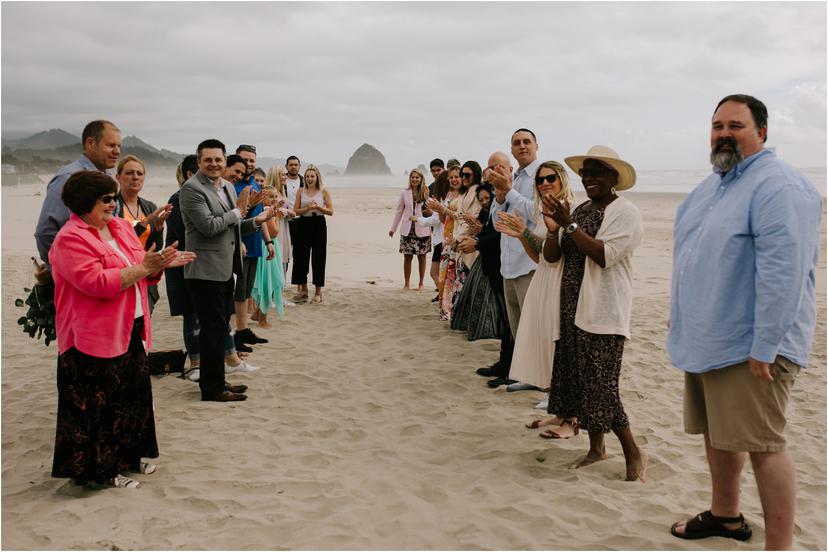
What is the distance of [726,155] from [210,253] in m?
3.69

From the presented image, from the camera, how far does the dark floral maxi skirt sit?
3506mm

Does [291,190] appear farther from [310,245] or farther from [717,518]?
[717,518]

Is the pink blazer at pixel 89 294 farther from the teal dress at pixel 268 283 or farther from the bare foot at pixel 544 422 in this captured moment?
the teal dress at pixel 268 283

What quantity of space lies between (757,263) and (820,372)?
14.1ft

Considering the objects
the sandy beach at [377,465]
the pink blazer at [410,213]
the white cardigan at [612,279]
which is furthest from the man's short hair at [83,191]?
the pink blazer at [410,213]

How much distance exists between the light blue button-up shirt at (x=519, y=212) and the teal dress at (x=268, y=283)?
3056mm

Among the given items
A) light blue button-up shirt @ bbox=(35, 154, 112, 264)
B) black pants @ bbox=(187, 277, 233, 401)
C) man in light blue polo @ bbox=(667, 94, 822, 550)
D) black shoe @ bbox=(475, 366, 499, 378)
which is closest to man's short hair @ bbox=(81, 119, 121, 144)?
light blue button-up shirt @ bbox=(35, 154, 112, 264)

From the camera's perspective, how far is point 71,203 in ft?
11.1

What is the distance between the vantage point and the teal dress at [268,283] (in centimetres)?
738

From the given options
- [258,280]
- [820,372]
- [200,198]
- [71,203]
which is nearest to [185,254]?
[71,203]

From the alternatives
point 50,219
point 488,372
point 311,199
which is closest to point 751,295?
point 488,372

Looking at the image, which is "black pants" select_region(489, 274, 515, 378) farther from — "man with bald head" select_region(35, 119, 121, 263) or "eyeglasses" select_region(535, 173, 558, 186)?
"man with bald head" select_region(35, 119, 121, 263)

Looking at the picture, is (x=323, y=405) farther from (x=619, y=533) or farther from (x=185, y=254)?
(x=619, y=533)

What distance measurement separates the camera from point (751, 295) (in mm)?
2807
